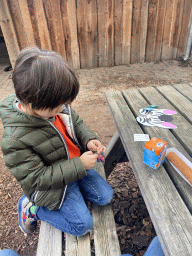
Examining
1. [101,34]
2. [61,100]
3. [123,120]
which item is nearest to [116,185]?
[123,120]

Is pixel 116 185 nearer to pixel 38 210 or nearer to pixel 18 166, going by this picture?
pixel 38 210

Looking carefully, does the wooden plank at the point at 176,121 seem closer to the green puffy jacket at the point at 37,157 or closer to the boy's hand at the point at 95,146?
the boy's hand at the point at 95,146

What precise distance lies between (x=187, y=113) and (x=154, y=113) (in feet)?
0.81

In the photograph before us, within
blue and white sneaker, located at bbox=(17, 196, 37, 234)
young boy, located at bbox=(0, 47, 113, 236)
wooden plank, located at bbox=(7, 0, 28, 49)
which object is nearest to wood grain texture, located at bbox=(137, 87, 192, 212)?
young boy, located at bbox=(0, 47, 113, 236)

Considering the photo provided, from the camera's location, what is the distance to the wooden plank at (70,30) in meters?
4.55

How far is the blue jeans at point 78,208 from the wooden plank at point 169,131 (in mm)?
521

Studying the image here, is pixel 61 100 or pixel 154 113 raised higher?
pixel 61 100

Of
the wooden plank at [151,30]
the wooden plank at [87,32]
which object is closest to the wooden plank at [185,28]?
the wooden plank at [151,30]

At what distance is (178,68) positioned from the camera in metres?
5.08

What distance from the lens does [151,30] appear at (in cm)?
506

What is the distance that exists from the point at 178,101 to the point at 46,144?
1164mm

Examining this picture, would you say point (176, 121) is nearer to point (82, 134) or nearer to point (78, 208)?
point (82, 134)

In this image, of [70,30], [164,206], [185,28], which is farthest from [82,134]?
[185,28]

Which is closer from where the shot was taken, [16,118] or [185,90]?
[16,118]
